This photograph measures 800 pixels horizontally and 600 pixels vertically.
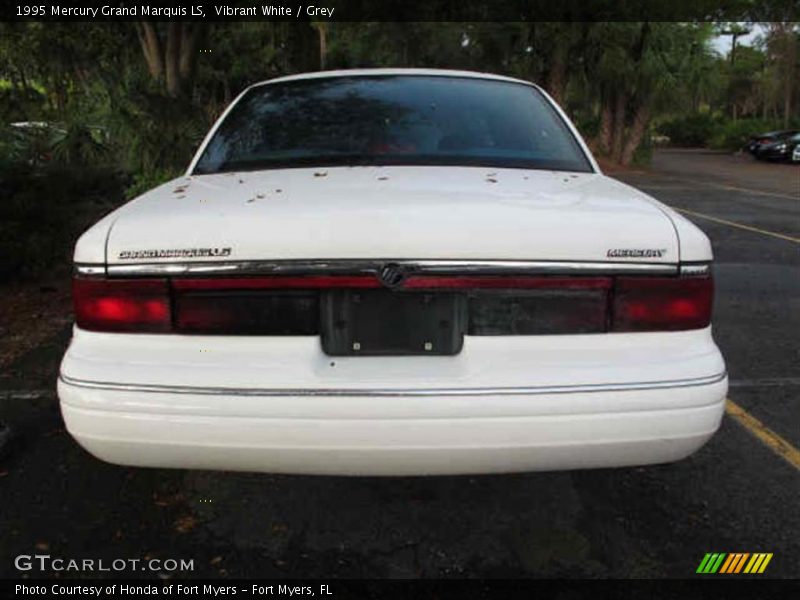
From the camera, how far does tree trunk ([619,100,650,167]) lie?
2509cm

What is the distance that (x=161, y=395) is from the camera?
2.23m

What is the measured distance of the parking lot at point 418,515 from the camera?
2674 mm

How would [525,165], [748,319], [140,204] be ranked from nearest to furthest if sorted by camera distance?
[140,204], [525,165], [748,319]

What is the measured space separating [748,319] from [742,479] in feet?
9.24

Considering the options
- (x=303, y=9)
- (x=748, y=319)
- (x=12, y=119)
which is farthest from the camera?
(x=303, y=9)

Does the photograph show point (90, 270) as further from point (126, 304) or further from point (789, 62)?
point (789, 62)

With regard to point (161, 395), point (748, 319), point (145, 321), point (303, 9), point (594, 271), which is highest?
point (303, 9)

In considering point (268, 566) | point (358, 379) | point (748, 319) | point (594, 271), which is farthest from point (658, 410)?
point (748, 319)

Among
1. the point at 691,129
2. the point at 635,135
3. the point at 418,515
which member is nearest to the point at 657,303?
the point at 418,515

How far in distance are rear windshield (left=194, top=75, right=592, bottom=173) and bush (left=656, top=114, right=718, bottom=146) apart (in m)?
44.3

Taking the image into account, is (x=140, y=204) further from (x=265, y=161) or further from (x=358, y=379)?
(x=358, y=379)

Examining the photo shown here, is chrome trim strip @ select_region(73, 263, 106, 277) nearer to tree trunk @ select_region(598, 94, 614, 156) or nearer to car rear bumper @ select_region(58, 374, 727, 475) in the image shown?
car rear bumper @ select_region(58, 374, 727, 475)

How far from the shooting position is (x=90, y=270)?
2.31 m

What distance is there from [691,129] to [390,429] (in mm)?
48553
